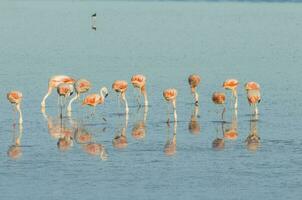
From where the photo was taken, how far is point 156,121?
897 inches

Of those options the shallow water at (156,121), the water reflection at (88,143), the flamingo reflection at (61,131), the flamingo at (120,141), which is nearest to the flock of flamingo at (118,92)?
the shallow water at (156,121)

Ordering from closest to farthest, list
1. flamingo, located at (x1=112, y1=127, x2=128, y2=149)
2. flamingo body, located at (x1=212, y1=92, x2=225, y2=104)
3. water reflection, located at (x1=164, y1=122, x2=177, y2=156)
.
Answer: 1. water reflection, located at (x1=164, y1=122, x2=177, y2=156)
2. flamingo, located at (x1=112, y1=127, x2=128, y2=149)
3. flamingo body, located at (x1=212, y1=92, x2=225, y2=104)

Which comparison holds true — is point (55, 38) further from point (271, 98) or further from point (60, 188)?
point (60, 188)

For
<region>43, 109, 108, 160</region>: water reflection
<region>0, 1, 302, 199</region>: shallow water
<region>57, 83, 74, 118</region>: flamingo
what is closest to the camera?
<region>0, 1, 302, 199</region>: shallow water

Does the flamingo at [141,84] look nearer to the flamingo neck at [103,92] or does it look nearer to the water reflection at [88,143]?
the flamingo neck at [103,92]

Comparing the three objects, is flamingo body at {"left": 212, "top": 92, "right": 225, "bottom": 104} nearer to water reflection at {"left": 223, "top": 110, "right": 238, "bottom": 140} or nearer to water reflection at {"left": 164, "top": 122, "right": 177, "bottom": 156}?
water reflection at {"left": 223, "top": 110, "right": 238, "bottom": 140}

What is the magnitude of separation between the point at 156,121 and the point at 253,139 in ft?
9.57

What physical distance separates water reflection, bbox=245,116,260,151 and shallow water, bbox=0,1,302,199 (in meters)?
0.11

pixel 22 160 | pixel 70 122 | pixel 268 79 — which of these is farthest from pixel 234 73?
pixel 22 160

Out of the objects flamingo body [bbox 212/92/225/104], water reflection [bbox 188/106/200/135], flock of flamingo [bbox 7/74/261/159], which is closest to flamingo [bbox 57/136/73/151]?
flock of flamingo [bbox 7/74/261/159]

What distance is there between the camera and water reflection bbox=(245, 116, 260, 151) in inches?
780

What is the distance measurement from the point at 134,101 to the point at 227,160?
26.1 ft

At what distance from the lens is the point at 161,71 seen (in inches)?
1296

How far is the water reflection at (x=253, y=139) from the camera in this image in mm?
19812
